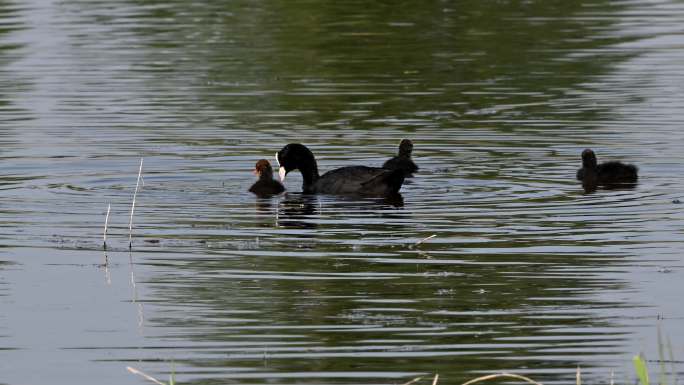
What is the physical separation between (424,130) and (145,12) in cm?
1991

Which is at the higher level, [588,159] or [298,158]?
[298,158]

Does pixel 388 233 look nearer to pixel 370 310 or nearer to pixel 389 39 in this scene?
pixel 370 310

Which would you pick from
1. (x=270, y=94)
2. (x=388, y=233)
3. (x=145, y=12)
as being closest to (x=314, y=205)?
(x=388, y=233)

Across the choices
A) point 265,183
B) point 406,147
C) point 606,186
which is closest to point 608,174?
point 606,186

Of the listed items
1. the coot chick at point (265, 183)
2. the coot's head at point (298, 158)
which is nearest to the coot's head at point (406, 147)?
the coot's head at point (298, 158)

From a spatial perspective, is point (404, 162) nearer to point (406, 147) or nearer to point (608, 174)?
point (406, 147)

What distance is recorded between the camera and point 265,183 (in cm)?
1716

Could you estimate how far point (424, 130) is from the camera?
2198 cm

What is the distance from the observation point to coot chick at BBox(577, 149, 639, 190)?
→ 17188 mm

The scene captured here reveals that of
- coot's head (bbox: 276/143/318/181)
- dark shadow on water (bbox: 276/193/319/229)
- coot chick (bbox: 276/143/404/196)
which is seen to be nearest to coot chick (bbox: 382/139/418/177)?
coot chick (bbox: 276/143/404/196)

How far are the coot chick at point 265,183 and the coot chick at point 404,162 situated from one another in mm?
1198

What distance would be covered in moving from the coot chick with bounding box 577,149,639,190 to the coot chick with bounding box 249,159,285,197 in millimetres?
3213

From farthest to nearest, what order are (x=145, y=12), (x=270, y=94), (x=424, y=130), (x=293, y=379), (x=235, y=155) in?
1. (x=145, y=12)
2. (x=270, y=94)
3. (x=424, y=130)
4. (x=235, y=155)
5. (x=293, y=379)

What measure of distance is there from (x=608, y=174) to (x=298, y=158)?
10.8 feet
